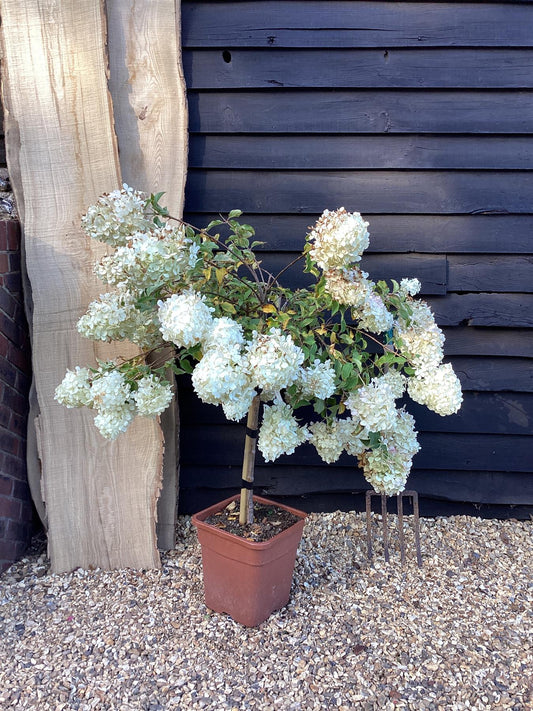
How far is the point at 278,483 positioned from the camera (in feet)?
7.24

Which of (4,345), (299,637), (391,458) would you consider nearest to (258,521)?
(299,637)

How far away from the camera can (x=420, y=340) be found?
153cm

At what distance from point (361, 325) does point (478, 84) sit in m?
1.15

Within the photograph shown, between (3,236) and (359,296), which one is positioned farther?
(3,236)

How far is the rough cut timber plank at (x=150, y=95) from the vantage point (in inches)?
72.1

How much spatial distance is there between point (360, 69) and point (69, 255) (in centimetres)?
126

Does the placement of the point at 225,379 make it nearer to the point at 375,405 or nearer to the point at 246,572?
the point at 375,405

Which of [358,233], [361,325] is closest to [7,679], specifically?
[361,325]

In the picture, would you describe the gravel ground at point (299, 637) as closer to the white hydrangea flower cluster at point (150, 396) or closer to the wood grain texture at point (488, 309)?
the white hydrangea flower cluster at point (150, 396)

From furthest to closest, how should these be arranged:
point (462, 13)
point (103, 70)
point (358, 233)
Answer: point (462, 13) < point (103, 70) < point (358, 233)

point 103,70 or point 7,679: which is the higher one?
point 103,70

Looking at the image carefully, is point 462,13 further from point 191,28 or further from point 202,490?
point 202,490

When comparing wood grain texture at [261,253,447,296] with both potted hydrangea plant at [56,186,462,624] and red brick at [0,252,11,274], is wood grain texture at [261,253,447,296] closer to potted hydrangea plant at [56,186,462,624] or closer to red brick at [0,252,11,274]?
potted hydrangea plant at [56,186,462,624]

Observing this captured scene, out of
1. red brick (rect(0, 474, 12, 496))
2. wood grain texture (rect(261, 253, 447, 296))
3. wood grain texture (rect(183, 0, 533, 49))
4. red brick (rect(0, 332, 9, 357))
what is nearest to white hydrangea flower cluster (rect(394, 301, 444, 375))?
wood grain texture (rect(261, 253, 447, 296))
